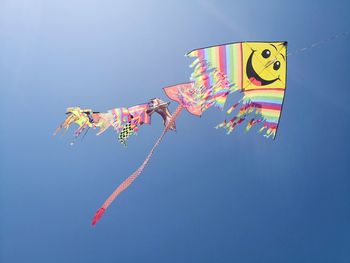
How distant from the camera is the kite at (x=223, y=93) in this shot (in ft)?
8.08

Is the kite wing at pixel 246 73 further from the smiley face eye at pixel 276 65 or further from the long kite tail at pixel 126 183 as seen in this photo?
the long kite tail at pixel 126 183

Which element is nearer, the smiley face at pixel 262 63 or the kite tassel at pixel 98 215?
the smiley face at pixel 262 63

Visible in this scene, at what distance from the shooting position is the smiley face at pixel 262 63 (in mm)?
2459

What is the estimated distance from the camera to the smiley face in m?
2.46

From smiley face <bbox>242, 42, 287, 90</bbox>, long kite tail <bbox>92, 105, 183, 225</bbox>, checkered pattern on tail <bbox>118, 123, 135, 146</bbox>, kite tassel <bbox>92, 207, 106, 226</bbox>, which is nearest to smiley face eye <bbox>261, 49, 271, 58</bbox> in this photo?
smiley face <bbox>242, 42, 287, 90</bbox>

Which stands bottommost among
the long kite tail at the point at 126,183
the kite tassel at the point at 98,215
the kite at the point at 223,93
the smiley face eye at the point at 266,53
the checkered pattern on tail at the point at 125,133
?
the kite tassel at the point at 98,215

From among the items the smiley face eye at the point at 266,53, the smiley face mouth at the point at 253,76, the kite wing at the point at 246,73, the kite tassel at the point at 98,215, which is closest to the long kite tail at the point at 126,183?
the kite tassel at the point at 98,215

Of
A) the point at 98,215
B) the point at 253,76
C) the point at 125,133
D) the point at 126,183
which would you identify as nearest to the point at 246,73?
the point at 253,76

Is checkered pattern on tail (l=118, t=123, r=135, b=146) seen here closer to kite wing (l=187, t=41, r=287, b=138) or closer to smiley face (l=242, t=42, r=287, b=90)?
kite wing (l=187, t=41, r=287, b=138)

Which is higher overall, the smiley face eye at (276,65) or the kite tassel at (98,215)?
the smiley face eye at (276,65)
